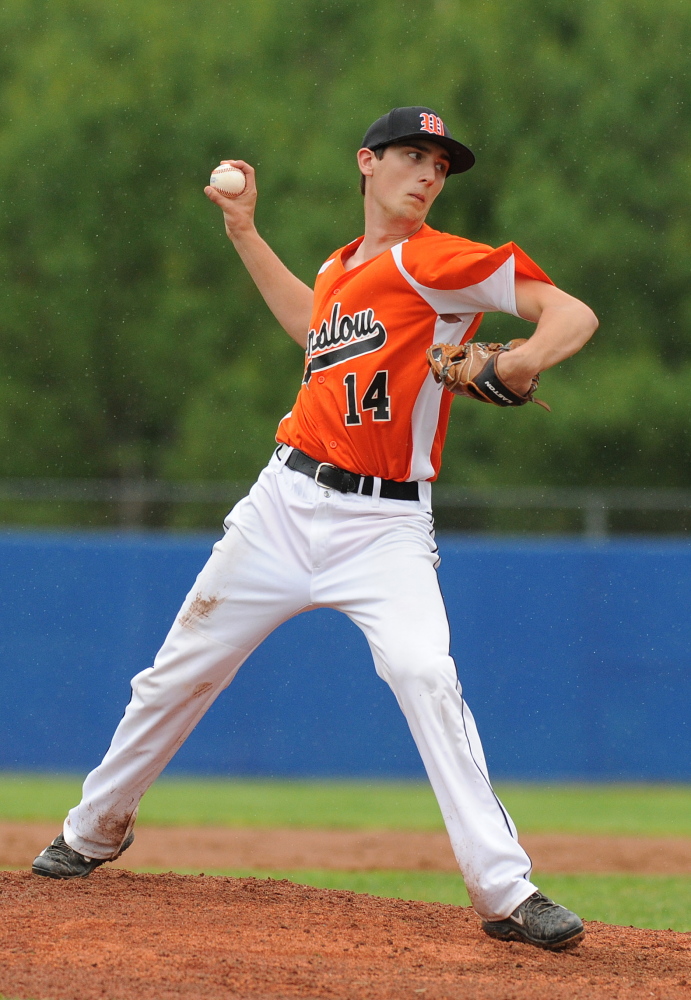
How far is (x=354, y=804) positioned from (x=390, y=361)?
6399mm

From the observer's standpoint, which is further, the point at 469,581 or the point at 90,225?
the point at 90,225

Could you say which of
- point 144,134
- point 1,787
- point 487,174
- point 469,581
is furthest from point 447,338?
point 144,134

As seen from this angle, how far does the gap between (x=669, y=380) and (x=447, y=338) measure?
→ 13468mm

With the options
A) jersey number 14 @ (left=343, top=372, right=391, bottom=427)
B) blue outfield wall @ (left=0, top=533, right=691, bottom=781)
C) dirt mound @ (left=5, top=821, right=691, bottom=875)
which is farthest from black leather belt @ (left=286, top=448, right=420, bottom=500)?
blue outfield wall @ (left=0, top=533, right=691, bottom=781)

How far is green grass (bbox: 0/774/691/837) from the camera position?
8.55 metres

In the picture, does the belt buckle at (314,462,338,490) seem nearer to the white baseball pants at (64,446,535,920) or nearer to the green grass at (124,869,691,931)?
the white baseball pants at (64,446,535,920)

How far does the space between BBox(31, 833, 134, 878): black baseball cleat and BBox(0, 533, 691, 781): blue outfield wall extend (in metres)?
6.21

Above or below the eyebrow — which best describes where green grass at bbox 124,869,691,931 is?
below

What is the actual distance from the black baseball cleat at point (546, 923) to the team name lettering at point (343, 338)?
60.5 inches

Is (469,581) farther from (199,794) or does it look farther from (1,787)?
(1,787)

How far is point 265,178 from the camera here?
19.3 metres

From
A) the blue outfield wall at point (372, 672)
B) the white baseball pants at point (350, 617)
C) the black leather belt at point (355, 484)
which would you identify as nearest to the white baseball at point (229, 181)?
the white baseball pants at point (350, 617)

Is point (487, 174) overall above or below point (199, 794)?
above

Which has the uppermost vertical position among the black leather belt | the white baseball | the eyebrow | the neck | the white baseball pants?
the eyebrow
